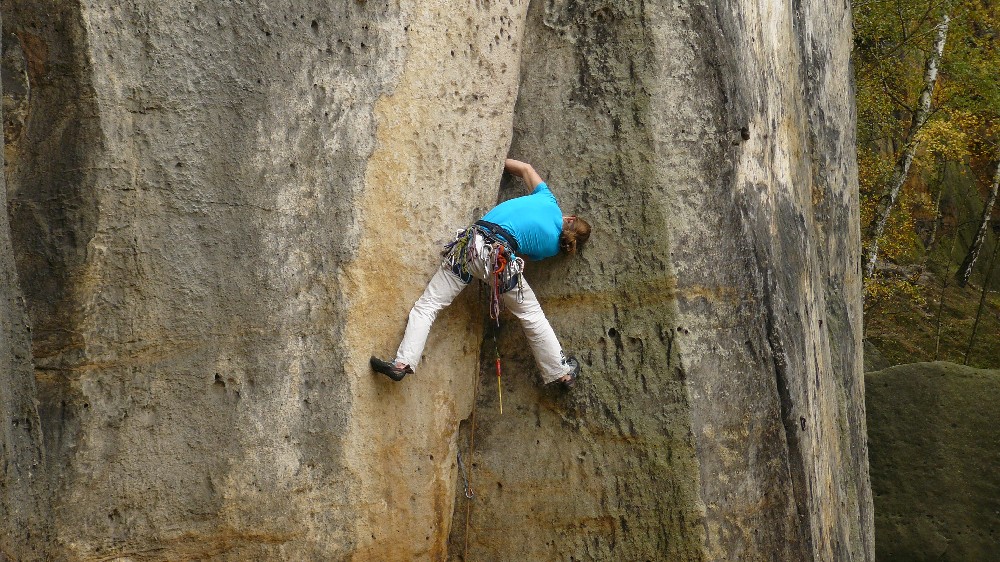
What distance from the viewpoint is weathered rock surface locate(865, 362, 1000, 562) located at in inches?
345

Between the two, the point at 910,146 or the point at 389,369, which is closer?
the point at 389,369

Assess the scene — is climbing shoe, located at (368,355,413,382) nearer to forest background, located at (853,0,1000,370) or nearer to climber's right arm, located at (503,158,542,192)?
climber's right arm, located at (503,158,542,192)

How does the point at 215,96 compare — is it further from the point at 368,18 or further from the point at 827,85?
the point at 827,85

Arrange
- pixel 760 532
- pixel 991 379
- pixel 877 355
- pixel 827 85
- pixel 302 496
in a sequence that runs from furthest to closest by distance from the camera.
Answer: pixel 877 355 < pixel 991 379 < pixel 827 85 < pixel 760 532 < pixel 302 496

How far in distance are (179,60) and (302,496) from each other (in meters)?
2.23

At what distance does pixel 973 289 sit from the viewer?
1789 cm

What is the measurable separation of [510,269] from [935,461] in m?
5.29

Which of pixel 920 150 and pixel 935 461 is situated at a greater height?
pixel 920 150

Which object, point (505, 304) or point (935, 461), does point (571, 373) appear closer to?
point (505, 304)

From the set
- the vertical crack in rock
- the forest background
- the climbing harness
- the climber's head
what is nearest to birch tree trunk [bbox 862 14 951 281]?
the forest background

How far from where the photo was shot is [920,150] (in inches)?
655

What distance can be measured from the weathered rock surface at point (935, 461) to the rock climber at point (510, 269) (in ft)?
15.0

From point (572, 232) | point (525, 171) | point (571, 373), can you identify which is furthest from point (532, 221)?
point (571, 373)

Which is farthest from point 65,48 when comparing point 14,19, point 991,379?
point 991,379
